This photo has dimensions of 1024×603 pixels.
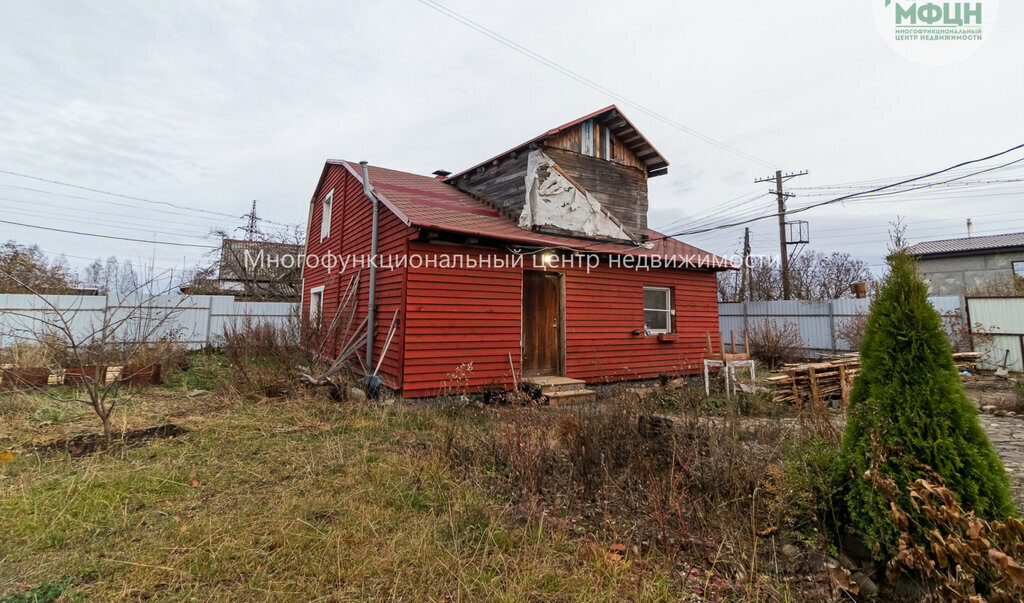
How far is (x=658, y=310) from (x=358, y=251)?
25.1ft

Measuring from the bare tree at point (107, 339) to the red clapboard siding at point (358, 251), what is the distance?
3056 millimetres

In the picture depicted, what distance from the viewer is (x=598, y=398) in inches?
309

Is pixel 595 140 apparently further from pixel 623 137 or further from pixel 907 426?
pixel 907 426

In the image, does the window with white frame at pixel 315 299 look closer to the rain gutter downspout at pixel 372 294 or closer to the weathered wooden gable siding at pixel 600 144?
the rain gutter downspout at pixel 372 294

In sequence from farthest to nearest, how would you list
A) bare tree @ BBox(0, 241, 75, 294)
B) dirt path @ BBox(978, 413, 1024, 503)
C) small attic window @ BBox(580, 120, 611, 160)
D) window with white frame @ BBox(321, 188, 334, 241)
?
1. bare tree @ BBox(0, 241, 75, 294)
2. window with white frame @ BBox(321, 188, 334, 241)
3. small attic window @ BBox(580, 120, 611, 160)
4. dirt path @ BBox(978, 413, 1024, 503)

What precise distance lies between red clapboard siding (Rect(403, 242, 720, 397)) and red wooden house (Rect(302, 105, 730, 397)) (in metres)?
0.03

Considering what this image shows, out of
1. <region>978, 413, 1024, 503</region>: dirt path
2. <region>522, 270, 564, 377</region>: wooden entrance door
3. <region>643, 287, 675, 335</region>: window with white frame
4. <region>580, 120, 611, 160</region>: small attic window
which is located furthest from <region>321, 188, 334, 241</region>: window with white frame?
<region>978, 413, 1024, 503</region>: dirt path

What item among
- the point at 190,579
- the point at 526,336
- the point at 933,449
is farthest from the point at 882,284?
the point at 526,336

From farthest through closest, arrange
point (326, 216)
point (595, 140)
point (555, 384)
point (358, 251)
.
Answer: point (326, 216), point (595, 140), point (358, 251), point (555, 384)

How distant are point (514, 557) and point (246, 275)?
2181 cm

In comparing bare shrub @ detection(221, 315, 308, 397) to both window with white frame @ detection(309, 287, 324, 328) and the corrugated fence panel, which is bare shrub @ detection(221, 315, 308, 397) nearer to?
window with white frame @ detection(309, 287, 324, 328)

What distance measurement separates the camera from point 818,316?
1434 cm

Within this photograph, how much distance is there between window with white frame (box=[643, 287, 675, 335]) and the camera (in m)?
9.79

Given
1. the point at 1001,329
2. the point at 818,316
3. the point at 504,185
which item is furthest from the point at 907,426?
the point at 818,316
